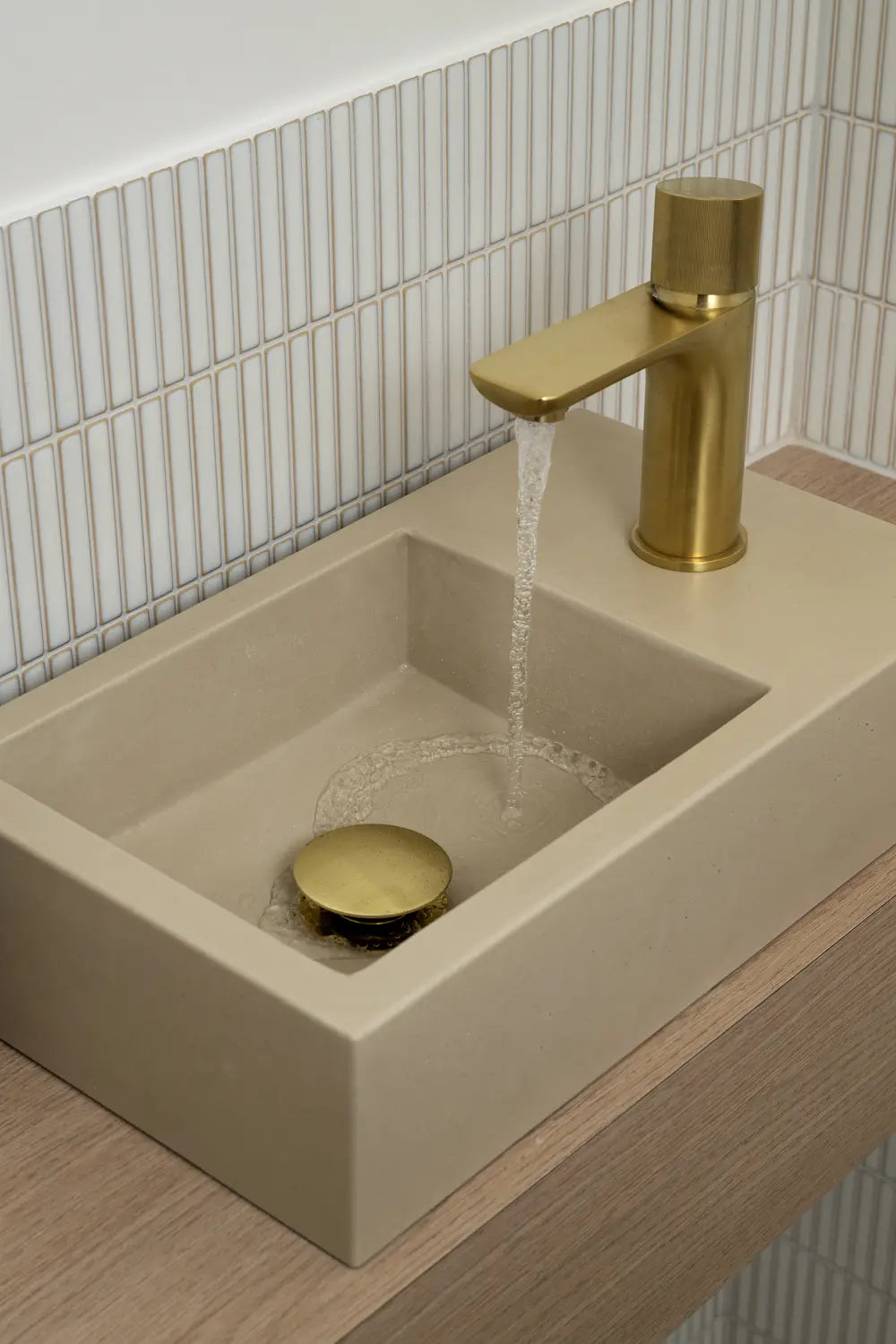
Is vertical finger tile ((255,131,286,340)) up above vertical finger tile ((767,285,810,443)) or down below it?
above

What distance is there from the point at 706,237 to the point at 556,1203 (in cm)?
56

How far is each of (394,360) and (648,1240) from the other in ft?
1.95

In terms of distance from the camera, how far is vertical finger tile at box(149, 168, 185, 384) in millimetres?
1062

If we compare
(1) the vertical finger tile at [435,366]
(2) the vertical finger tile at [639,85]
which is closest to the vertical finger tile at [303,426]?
(1) the vertical finger tile at [435,366]

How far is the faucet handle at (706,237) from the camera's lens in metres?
1.10

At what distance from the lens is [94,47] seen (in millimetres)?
1002

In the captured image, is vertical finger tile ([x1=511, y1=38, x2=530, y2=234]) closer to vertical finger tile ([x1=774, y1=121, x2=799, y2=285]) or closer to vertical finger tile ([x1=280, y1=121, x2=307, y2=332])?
vertical finger tile ([x1=280, y1=121, x2=307, y2=332])

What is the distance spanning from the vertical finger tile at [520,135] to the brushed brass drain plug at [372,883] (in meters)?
0.47

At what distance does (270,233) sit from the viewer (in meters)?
1.14

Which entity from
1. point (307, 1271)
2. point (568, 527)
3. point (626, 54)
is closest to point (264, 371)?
point (568, 527)

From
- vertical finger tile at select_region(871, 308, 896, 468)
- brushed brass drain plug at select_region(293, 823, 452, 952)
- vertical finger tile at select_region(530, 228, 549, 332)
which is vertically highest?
vertical finger tile at select_region(530, 228, 549, 332)

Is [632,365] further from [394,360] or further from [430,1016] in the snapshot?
[430,1016]

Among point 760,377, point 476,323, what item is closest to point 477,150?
point 476,323

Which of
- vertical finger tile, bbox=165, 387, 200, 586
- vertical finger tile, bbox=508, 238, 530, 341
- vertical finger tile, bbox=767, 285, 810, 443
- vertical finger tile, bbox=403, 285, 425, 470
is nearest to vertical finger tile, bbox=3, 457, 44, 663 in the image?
vertical finger tile, bbox=165, 387, 200, 586
